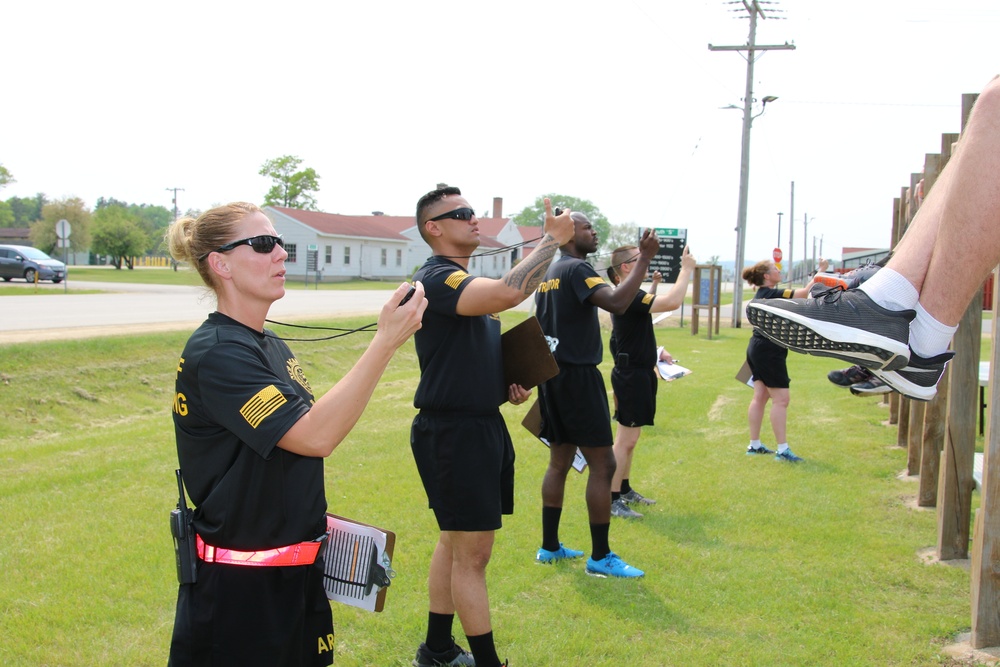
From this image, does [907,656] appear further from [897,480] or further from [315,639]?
[897,480]

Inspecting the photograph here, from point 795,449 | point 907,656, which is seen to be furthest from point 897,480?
point 907,656

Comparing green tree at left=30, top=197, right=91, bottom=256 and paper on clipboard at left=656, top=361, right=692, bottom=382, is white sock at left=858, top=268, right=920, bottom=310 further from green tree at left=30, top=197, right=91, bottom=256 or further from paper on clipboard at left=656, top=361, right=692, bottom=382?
green tree at left=30, top=197, right=91, bottom=256

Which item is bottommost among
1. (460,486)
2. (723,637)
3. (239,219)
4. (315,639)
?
(723,637)

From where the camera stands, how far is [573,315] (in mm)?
5242

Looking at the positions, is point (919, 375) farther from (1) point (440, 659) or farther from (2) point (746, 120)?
(2) point (746, 120)

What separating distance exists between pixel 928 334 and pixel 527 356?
5.74 ft

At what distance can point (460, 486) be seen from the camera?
3473mm

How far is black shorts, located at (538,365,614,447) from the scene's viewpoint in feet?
16.5

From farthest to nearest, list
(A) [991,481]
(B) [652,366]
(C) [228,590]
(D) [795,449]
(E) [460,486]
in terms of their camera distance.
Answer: (D) [795,449] < (B) [652,366] < (A) [991,481] < (E) [460,486] < (C) [228,590]

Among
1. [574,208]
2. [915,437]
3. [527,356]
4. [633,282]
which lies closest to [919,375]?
[527,356]

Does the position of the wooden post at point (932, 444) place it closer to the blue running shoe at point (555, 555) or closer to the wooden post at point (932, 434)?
the wooden post at point (932, 434)

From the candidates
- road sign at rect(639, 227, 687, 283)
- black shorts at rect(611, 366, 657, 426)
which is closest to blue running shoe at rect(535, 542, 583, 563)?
black shorts at rect(611, 366, 657, 426)

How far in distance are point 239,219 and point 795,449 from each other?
7.70 m

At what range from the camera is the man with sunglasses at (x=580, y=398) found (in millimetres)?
4961
